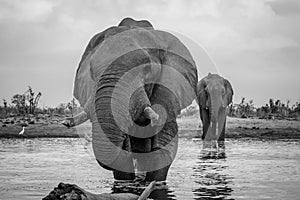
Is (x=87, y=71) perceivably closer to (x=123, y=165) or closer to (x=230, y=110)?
→ (x=123, y=165)

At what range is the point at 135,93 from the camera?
706cm

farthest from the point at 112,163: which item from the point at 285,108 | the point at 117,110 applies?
the point at 285,108

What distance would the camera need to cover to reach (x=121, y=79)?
23.1 ft

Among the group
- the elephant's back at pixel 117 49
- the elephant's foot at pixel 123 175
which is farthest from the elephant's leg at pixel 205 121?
the elephant's foot at pixel 123 175

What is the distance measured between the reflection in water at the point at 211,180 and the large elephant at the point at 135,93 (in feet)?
1.91

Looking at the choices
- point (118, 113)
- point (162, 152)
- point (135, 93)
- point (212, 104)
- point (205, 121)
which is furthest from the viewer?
point (205, 121)

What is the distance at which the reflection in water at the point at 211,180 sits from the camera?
767 cm

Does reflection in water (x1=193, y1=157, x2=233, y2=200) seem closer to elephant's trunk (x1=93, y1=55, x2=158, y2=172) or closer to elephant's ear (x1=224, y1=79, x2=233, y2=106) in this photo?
elephant's trunk (x1=93, y1=55, x2=158, y2=172)

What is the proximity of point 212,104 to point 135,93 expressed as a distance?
14.7 metres

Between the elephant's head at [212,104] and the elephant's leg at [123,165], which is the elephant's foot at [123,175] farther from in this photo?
the elephant's head at [212,104]

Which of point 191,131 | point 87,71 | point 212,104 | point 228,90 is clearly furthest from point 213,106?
point 87,71

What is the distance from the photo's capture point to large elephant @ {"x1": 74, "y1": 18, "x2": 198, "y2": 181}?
6758 millimetres

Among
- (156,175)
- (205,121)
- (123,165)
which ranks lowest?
(156,175)

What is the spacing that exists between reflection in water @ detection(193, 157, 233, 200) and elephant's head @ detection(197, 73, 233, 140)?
9.07 meters
